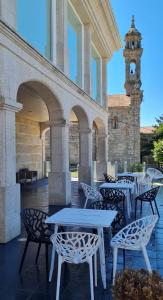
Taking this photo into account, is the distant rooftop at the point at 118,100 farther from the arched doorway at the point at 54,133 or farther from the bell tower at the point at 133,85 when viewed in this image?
the arched doorway at the point at 54,133

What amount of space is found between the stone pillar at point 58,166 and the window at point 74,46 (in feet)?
7.45

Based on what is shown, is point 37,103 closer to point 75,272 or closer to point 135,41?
point 75,272

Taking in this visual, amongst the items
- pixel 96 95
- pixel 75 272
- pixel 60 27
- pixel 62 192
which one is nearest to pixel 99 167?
pixel 96 95

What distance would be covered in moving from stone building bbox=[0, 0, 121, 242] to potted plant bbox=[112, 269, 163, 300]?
3728 mm

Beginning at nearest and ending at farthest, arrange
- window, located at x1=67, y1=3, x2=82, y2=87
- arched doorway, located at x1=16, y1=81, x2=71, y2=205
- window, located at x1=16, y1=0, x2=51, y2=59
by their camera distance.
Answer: window, located at x1=16, y1=0, x2=51, y2=59 < arched doorway, located at x1=16, y1=81, x2=71, y2=205 < window, located at x1=67, y1=3, x2=82, y2=87

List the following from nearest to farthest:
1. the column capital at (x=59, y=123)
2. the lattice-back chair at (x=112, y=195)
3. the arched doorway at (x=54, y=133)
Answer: the lattice-back chair at (x=112, y=195) < the arched doorway at (x=54, y=133) < the column capital at (x=59, y=123)

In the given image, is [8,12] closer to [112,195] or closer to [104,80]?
[112,195]

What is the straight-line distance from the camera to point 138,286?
6.56ft

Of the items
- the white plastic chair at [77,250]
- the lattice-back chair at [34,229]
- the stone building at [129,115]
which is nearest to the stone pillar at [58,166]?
the lattice-back chair at [34,229]

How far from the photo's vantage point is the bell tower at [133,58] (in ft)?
104

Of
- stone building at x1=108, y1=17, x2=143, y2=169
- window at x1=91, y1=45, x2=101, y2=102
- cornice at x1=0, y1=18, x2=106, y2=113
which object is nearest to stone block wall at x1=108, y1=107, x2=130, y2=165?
stone building at x1=108, y1=17, x2=143, y2=169

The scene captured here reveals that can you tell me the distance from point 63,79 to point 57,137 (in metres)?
1.67

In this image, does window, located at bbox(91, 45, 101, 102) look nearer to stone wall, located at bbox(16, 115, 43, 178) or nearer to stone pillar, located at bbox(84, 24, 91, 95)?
stone pillar, located at bbox(84, 24, 91, 95)

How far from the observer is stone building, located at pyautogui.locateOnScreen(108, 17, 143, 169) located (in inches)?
1213
